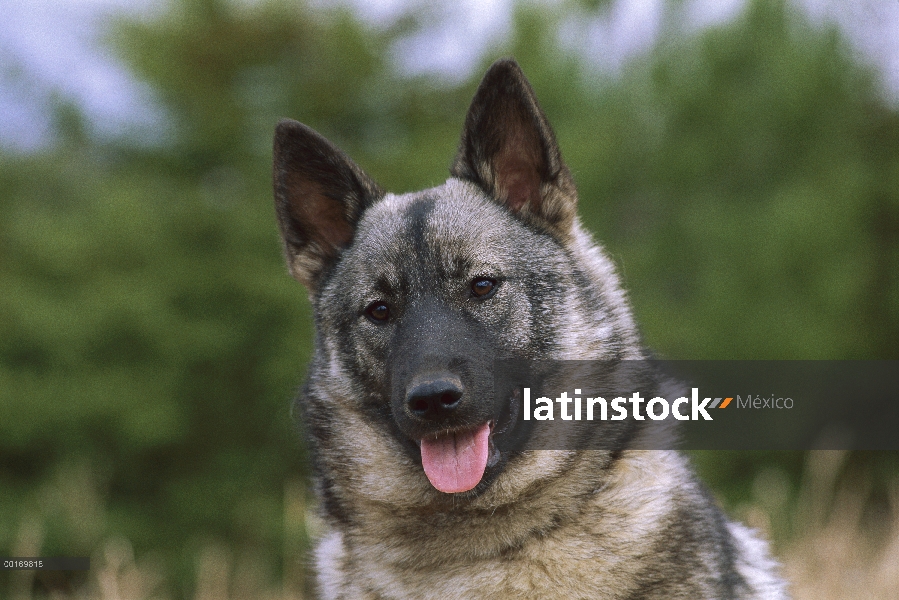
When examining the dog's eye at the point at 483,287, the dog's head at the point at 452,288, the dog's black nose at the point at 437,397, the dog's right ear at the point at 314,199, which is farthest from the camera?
the dog's right ear at the point at 314,199

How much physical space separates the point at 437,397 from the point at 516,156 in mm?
1083

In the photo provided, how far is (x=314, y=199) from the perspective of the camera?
11.9 ft

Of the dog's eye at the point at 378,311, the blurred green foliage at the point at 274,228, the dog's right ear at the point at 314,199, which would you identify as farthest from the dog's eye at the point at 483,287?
the blurred green foliage at the point at 274,228

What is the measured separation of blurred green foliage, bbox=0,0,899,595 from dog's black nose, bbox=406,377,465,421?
7752 millimetres

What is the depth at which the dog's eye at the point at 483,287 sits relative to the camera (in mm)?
3135

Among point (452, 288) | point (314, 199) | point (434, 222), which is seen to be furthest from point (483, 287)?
point (314, 199)

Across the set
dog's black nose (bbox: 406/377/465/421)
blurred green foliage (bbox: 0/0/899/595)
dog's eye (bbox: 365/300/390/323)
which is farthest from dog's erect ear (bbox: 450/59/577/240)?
blurred green foliage (bbox: 0/0/899/595)

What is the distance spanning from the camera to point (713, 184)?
14.7m

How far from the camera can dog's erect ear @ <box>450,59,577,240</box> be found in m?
3.15

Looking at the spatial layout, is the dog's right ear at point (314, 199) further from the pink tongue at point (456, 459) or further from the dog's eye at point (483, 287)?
the pink tongue at point (456, 459)

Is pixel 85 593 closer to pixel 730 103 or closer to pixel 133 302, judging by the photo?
pixel 133 302

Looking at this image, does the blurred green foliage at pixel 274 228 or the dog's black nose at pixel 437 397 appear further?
the blurred green foliage at pixel 274 228

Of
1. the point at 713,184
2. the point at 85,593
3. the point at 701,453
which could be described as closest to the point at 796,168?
the point at 713,184

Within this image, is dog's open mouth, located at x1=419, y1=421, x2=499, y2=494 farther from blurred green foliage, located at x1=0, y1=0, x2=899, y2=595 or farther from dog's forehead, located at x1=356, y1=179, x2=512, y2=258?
blurred green foliage, located at x1=0, y1=0, x2=899, y2=595
